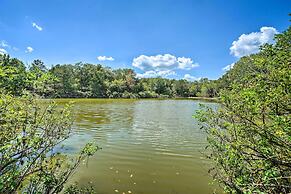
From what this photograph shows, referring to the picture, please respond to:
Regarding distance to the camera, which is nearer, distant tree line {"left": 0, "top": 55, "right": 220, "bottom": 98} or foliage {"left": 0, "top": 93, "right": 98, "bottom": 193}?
foliage {"left": 0, "top": 93, "right": 98, "bottom": 193}

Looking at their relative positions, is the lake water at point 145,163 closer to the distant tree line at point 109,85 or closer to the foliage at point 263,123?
the foliage at point 263,123

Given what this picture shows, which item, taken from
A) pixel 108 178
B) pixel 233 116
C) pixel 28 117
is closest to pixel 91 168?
pixel 108 178

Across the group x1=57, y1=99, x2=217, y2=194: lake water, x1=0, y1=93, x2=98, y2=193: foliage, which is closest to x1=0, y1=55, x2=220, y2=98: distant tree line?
x1=57, y1=99, x2=217, y2=194: lake water

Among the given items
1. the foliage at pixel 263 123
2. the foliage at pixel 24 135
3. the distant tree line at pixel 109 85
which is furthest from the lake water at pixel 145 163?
the distant tree line at pixel 109 85

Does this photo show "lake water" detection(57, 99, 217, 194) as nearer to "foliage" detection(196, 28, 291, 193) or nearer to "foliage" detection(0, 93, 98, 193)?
"foliage" detection(196, 28, 291, 193)

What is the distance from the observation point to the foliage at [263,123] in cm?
383

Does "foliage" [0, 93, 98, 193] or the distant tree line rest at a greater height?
the distant tree line

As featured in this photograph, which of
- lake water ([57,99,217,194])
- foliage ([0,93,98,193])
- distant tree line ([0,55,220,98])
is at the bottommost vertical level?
lake water ([57,99,217,194])

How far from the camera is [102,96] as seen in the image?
77438 millimetres

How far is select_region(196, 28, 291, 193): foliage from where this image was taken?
12.6 feet

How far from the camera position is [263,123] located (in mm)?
4301

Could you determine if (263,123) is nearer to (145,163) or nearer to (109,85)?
(145,163)

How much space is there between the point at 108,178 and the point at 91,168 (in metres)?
1.33

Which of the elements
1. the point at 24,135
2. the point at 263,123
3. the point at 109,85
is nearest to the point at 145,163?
the point at 24,135
